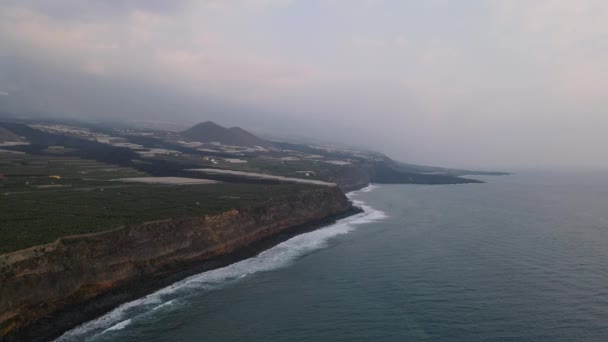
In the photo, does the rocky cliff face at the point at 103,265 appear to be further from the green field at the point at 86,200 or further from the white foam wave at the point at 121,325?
the white foam wave at the point at 121,325

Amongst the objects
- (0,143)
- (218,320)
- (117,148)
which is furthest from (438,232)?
(0,143)

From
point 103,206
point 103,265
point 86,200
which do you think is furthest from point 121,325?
point 86,200

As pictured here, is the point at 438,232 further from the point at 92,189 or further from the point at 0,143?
the point at 0,143

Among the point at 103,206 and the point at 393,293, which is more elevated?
the point at 103,206

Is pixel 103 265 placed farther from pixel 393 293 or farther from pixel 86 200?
pixel 393 293

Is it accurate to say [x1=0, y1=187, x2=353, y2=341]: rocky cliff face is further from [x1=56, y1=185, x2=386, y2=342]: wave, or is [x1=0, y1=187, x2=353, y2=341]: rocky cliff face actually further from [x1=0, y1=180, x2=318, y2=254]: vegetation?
[x1=0, y1=180, x2=318, y2=254]: vegetation

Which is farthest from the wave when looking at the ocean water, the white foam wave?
the ocean water
